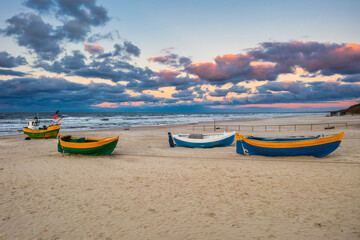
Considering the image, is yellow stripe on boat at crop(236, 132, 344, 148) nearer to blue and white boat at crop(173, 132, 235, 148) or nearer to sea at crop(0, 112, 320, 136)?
blue and white boat at crop(173, 132, 235, 148)

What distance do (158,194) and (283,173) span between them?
18.7ft

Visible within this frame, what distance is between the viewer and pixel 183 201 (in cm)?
663

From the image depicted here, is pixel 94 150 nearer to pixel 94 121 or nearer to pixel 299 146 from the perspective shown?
pixel 299 146

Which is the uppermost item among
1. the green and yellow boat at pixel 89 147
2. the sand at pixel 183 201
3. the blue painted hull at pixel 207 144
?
the green and yellow boat at pixel 89 147

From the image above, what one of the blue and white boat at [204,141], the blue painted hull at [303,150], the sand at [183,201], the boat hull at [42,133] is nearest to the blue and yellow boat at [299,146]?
the blue painted hull at [303,150]

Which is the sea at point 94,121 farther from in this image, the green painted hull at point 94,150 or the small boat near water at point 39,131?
the green painted hull at point 94,150

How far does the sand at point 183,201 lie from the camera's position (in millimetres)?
4957

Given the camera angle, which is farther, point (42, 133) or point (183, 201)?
point (42, 133)

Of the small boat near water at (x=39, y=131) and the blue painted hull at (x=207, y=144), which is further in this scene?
the small boat near water at (x=39, y=131)

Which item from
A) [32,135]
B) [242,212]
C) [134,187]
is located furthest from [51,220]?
[32,135]

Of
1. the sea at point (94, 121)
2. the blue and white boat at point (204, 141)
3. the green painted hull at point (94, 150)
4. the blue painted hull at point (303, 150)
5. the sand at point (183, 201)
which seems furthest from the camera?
the sea at point (94, 121)

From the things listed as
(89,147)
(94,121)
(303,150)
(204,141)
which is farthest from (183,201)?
(94,121)

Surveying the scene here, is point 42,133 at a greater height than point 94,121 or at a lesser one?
lesser

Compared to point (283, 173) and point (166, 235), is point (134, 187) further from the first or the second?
point (283, 173)
